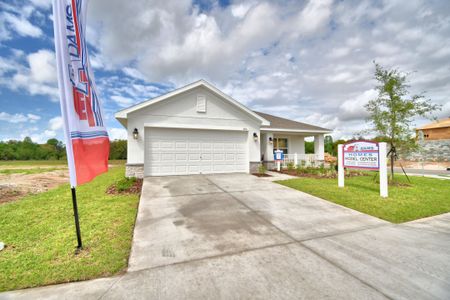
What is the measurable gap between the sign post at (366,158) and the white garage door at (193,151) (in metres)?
4.95

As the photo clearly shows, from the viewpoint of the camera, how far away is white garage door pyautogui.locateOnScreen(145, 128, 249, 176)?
9505 mm

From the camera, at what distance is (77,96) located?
9.76 feet

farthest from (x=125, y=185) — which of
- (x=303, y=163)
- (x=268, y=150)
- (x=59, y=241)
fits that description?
(x=303, y=163)

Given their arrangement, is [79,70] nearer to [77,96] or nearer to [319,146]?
[77,96]

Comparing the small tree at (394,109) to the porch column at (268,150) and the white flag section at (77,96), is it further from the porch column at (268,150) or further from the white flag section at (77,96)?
the white flag section at (77,96)

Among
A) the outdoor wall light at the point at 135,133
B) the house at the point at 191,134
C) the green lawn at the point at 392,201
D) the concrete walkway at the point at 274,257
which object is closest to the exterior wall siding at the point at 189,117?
the house at the point at 191,134

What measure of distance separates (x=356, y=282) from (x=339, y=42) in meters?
12.1

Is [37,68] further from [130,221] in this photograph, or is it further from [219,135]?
[130,221]

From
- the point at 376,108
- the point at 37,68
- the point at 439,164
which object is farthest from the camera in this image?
the point at 439,164

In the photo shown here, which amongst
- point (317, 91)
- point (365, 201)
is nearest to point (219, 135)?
point (365, 201)

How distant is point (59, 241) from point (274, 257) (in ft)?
11.8

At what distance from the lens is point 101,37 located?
7934mm

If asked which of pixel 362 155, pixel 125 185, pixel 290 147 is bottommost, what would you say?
pixel 125 185

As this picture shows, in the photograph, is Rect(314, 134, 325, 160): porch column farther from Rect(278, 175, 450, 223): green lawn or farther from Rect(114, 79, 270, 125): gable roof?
Rect(278, 175, 450, 223): green lawn
